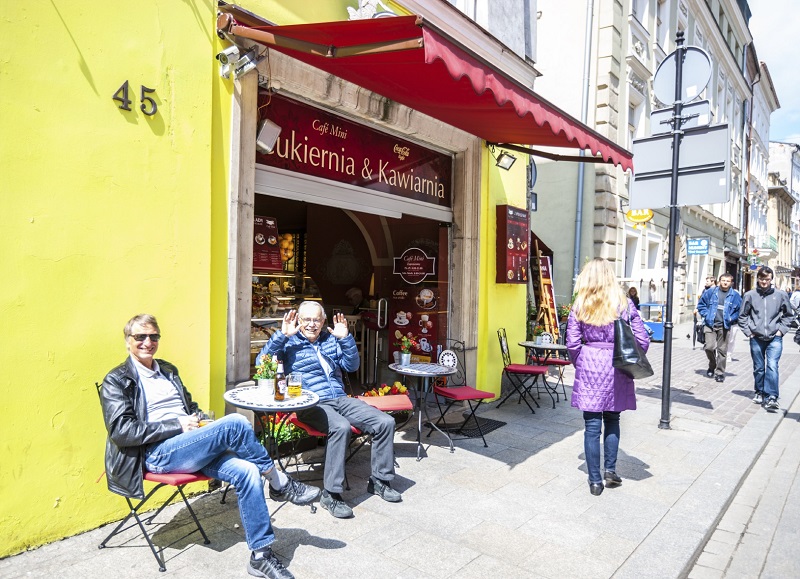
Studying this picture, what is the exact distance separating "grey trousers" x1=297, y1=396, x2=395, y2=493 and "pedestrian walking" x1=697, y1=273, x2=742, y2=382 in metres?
7.16

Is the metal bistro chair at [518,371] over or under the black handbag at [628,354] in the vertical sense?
under

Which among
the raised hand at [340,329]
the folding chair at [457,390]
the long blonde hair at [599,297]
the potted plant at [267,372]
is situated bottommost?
the folding chair at [457,390]

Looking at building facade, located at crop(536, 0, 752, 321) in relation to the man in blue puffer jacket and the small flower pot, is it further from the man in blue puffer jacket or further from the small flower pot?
the small flower pot

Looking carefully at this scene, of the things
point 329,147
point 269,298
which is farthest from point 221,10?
point 269,298

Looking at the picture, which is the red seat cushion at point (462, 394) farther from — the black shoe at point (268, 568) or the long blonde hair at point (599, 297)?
the black shoe at point (268, 568)

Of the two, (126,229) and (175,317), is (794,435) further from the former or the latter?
(126,229)

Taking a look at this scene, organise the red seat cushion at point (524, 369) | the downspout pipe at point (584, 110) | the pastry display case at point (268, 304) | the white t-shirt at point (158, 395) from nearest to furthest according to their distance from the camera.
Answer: the white t-shirt at point (158, 395)
the pastry display case at point (268, 304)
the red seat cushion at point (524, 369)
the downspout pipe at point (584, 110)

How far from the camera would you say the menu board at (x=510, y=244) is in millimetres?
7113

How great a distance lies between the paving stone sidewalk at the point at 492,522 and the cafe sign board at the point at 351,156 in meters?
2.62

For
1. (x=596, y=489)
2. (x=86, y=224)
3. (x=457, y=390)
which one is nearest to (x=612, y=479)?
(x=596, y=489)

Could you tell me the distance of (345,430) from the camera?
3.68 meters

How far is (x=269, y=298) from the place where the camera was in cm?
597

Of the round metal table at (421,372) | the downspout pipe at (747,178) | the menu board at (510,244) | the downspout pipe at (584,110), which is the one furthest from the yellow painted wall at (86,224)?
the downspout pipe at (747,178)

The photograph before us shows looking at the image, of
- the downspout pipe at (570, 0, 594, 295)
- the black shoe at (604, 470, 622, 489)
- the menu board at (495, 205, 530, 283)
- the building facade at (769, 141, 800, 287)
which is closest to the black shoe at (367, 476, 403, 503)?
the black shoe at (604, 470, 622, 489)
